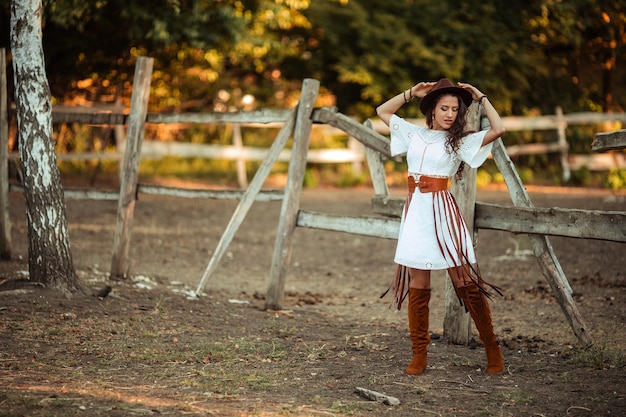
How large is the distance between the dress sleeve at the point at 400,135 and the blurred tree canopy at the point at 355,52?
8069 millimetres

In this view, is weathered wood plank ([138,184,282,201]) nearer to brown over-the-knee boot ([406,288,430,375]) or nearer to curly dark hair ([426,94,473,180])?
curly dark hair ([426,94,473,180])

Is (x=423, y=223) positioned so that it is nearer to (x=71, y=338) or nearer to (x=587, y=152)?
(x=71, y=338)

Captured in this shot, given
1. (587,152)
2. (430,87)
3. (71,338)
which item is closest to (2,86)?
(71,338)

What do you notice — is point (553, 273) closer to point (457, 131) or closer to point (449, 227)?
point (449, 227)

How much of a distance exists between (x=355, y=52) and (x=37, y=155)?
12.5 metres

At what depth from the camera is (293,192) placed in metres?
6.20

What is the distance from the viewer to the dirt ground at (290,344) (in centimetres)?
393

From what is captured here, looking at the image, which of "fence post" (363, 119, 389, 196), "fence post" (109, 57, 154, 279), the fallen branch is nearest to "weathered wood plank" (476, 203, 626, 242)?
"fence post" (363, 119, 389, 196)

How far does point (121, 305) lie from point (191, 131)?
13161 mm

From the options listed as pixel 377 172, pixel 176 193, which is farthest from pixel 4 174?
pixel 377 172

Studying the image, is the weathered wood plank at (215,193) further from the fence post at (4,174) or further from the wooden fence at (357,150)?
the wooden fence at (357,150)

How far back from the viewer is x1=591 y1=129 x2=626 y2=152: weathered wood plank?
4.14 meters

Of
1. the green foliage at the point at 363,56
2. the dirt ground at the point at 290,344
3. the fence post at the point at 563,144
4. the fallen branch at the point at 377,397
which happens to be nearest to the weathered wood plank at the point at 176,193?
the dirt ground at the point at 290,344

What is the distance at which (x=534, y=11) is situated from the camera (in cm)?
1653
